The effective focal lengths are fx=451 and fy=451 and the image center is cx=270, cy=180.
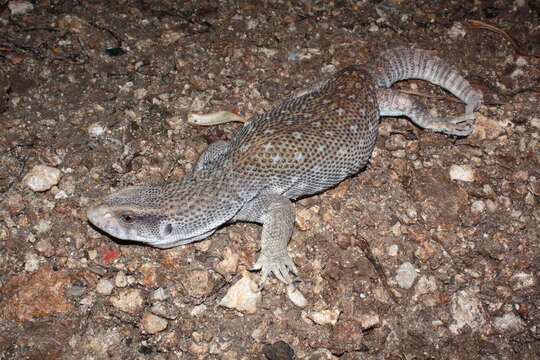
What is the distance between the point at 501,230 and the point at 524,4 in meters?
4.15

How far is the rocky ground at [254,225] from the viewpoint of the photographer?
448 centimetres

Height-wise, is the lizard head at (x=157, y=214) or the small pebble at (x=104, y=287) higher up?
the lizard head at (x=157, y=214)

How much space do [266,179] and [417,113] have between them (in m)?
2.30

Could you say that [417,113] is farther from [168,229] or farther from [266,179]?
[168,229]

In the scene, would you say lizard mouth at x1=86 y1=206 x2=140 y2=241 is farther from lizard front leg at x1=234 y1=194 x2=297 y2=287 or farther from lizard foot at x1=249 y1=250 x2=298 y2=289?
lizard foot at x1=249 y1=250 x2=298 y2=289

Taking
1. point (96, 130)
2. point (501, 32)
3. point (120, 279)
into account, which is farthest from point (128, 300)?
point (501, 32)

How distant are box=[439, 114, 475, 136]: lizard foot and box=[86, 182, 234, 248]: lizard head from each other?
307 centimetres

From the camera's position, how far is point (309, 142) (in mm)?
4746

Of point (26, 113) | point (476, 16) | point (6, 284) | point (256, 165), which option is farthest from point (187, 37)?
point (476, 16)

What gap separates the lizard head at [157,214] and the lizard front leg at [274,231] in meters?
0.38

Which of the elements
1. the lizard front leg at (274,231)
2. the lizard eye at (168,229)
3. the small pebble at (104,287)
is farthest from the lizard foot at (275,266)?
the small pebble at (104,287)

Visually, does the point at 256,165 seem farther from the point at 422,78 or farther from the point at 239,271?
the point at 422,78

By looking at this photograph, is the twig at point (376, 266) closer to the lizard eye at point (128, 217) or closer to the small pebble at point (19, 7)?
the lizard eye at point (128, 217)

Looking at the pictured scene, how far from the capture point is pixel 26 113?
18.7 feet
